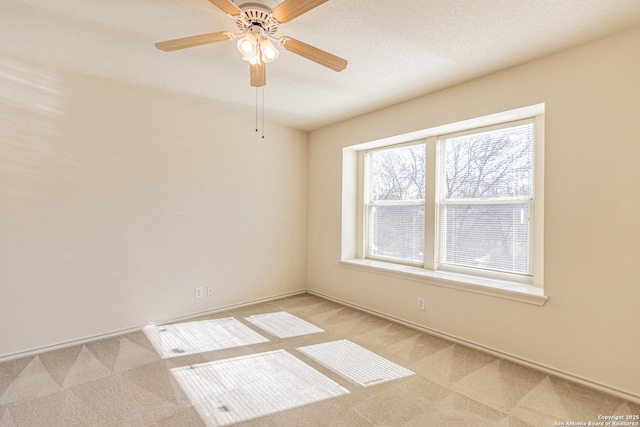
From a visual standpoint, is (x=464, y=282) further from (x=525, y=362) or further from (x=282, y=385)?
(x=282, y=385)

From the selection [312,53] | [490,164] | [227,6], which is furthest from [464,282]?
[227,6]

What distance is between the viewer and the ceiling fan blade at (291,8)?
1496mm

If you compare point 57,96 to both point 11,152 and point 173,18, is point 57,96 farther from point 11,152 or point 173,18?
point 173,18

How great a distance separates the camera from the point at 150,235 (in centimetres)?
326

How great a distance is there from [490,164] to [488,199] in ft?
1.12

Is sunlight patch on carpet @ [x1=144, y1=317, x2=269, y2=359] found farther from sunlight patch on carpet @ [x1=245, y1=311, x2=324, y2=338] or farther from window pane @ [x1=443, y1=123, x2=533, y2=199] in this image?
window pane @ [x1=443, y1=123, x2=533, y2=199]

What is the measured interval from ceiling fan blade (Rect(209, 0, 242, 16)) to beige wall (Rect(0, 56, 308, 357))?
2028 millimetres

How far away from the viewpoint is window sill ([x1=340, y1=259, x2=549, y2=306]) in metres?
2.49

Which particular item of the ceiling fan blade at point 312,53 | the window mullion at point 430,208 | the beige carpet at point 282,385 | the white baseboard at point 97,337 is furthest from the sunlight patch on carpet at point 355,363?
the ceiling fan blade at point 312,53

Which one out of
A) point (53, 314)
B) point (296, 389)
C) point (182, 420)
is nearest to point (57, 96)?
point (53, 314)

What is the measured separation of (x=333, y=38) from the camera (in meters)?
2.17

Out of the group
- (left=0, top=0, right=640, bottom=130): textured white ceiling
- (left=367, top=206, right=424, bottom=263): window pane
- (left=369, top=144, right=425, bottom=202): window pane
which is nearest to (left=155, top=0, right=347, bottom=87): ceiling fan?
(left=0, top=0, right=640, bottom=130): textured white ceiling

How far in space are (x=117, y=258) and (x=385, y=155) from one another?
3237 millimetres

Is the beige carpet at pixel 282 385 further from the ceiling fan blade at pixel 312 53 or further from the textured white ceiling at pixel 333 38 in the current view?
the textured white ceiling at pixel 333 38
